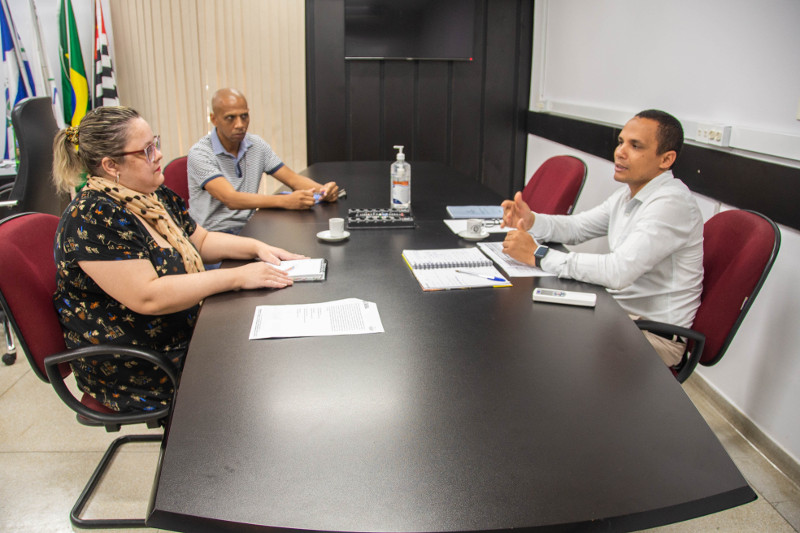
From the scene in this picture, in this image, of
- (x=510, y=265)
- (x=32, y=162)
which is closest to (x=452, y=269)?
(x=510, y=265)

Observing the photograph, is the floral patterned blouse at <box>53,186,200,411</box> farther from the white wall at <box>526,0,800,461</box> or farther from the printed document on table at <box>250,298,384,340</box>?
the white wall at <box>526,0,800,461</box>

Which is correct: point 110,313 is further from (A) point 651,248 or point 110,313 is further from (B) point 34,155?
(B) point 34,155

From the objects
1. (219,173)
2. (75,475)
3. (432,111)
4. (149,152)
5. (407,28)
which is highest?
(407,28)

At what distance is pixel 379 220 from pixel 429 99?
9.85 feet

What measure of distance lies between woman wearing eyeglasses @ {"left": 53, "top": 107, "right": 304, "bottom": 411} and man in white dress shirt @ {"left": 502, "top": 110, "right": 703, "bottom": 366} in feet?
2.86

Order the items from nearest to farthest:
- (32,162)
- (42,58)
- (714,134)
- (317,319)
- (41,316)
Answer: (317,319) → (41,316) → (714,134) → (32,162) → (42,58)

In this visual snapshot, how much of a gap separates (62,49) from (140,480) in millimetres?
3801

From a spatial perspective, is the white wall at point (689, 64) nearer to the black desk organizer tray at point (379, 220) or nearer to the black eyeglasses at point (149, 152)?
the black desk organizer tray at point (379, 220)

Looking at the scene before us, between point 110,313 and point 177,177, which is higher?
point 177,177

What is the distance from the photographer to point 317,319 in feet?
4.94

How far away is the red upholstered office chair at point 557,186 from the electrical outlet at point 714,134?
522mm

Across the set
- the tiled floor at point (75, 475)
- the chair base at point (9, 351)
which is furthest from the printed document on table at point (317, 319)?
the chair base at point (9, 351)

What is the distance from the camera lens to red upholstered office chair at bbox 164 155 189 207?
3.15m

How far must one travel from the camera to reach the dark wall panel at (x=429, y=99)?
4918 millimetres
